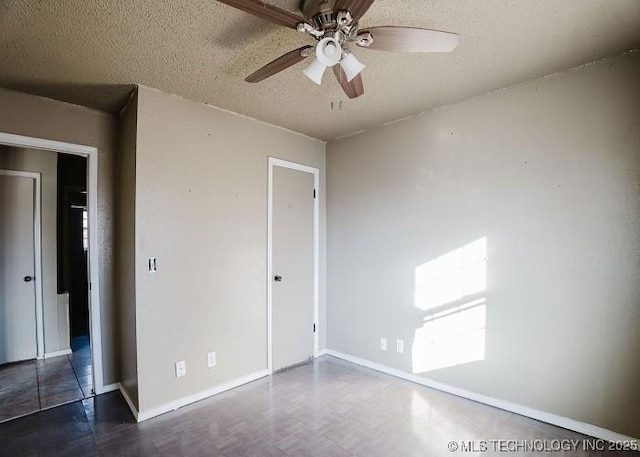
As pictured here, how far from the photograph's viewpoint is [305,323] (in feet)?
11.7

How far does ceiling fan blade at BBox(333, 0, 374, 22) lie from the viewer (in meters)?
1.25

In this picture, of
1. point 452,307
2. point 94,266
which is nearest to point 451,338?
point 452,307

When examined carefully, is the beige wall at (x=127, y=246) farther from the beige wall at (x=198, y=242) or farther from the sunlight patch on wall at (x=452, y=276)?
the sunlight patch on wall at (x=452, y=276)

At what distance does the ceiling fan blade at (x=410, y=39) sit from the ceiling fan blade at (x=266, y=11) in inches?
12.3

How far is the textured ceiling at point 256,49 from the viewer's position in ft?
5.29

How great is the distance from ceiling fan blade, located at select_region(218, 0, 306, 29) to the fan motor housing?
0.08 metres

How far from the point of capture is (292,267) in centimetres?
346

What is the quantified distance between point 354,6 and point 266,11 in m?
0.36

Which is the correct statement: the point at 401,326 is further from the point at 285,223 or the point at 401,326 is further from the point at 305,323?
the point at 285,223

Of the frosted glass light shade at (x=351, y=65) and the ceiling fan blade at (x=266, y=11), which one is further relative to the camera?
the frosted glass light shade at (x=351, y=65)

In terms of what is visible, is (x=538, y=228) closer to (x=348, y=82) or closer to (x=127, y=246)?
(x=348, y=82)

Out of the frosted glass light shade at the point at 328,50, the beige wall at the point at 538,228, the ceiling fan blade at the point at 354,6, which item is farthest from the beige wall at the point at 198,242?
the ceiling fan blade at the point at 354,6

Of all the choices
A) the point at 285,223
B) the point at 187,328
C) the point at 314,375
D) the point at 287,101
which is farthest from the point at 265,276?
the point at 287,101

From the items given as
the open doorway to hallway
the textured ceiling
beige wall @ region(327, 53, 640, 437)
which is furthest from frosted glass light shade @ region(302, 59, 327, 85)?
the open doorway to hallway
